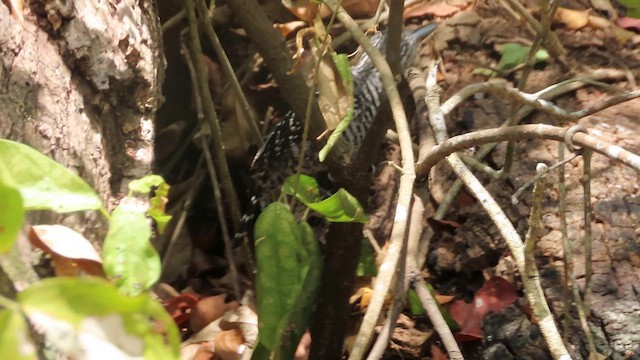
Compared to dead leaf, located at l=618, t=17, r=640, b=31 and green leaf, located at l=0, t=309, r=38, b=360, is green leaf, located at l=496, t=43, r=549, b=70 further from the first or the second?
green leaf, located at l=0, t=309, r=38, b=360

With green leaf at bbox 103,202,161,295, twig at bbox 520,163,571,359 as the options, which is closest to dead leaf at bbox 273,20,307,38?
twig at bbox 520,163,571,359

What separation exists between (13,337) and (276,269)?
76 centimetres

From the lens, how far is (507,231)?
1.03 m

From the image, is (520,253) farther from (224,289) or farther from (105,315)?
(224,289)

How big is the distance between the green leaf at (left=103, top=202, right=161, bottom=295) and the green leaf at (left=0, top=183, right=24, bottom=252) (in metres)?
0.26

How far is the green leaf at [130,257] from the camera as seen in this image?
0.79 m

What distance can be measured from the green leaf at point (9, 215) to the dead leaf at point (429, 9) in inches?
91.3

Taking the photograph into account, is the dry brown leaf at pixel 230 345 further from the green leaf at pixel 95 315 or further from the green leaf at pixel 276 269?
the green leaf at pixel 95 315

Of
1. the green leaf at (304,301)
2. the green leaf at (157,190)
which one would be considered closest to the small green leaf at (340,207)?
the green leaf at (304,301)

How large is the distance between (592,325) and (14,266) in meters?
1.24

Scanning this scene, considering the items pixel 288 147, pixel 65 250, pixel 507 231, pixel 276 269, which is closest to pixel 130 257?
pixel 65 250

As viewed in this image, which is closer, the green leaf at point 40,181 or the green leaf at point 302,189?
the green leaf at point 40,181

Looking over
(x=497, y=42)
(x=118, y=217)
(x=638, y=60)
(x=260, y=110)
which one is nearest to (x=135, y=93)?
(x=118, y=217)

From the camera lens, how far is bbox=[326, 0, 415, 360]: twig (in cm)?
98
